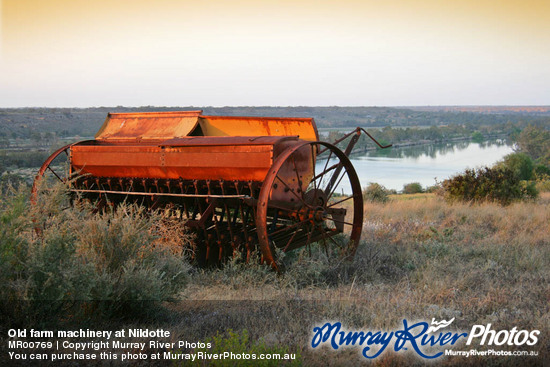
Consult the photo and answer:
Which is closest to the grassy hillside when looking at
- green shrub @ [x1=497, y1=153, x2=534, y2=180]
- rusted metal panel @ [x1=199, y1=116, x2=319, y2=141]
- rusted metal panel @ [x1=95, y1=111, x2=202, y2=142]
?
rusted metal panel @ [x1=199, y1=116, x2=319, y2=141]

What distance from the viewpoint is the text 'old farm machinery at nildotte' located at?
6.71 m

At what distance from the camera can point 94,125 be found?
28453mm

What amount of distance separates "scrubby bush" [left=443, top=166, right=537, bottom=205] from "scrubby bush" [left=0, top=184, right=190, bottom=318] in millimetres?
11978

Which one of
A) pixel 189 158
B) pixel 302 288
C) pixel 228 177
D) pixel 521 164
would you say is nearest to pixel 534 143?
pixel 521 164

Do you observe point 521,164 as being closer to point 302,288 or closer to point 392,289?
point 392,289

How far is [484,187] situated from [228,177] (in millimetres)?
10918

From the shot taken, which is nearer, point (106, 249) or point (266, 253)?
point (106, 249)

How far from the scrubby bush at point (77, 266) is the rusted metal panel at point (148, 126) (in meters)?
3.33

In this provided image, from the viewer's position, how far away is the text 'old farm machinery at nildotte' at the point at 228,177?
6.71m

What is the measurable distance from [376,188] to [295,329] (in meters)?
17.0

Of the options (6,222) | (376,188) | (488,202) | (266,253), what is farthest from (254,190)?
(376,188)

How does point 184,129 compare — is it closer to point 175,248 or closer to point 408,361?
point 175,248

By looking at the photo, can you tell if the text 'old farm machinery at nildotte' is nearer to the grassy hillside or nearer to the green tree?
the grassy hillside

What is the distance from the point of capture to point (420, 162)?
65.4 m
